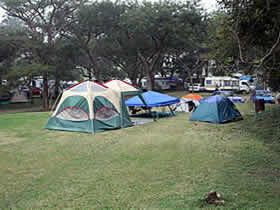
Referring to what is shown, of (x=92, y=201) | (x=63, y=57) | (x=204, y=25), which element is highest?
(x=204, y=25)

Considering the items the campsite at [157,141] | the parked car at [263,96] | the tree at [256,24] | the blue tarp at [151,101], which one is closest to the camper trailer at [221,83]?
the parked car at [263,96]

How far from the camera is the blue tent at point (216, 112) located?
12.6 metres

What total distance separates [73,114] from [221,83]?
85.7 ft

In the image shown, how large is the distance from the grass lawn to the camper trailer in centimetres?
2337

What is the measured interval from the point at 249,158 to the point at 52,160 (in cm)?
453

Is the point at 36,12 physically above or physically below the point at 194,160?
above

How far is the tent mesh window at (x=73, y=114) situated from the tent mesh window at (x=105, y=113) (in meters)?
0.42

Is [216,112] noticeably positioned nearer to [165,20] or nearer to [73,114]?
[73,114]

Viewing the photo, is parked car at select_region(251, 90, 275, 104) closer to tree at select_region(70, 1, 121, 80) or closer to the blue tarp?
the blue tarp

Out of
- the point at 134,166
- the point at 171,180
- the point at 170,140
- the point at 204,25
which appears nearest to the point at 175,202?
the point at 171,180

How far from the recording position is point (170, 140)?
30.0 feet

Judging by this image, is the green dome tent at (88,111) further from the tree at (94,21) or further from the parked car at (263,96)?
the tree at (94,21)

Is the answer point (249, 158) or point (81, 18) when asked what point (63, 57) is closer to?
point (81, 18)

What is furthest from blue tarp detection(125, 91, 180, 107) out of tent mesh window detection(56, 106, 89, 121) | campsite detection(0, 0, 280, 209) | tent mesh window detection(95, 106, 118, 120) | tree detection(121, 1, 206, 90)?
tree detection(121, 1, 206, 90)
